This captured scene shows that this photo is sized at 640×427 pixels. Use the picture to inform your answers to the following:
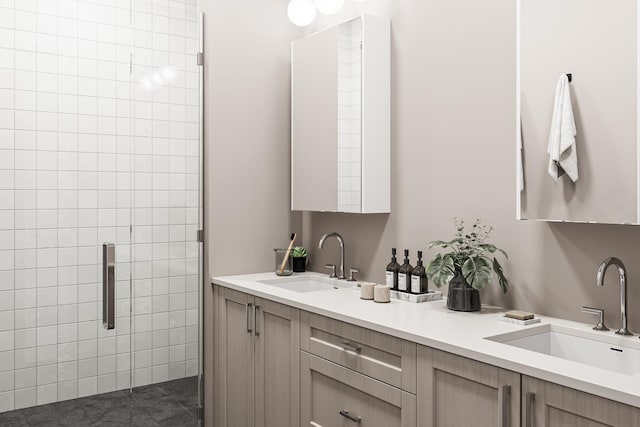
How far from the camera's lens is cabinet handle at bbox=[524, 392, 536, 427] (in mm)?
1496

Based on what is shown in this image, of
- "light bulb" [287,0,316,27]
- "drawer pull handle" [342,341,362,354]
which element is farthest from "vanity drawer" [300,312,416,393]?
"light bulb" [287,0,316,27]

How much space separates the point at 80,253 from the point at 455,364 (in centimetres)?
182

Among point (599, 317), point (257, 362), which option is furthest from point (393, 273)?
point (599, 317)

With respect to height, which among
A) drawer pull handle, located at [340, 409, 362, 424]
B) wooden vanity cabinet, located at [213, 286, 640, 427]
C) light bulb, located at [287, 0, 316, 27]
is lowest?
drawer pull handle, located at [340, 409, 362, 424]

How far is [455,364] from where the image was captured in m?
1.70

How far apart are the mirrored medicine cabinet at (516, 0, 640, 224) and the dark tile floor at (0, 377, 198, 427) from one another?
1.98m

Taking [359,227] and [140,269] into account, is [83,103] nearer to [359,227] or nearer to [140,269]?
[140,269]

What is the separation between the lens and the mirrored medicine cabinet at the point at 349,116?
108 inches

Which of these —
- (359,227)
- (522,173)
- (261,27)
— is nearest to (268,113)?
(261,27)

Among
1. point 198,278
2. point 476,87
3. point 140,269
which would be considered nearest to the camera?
point 476,87

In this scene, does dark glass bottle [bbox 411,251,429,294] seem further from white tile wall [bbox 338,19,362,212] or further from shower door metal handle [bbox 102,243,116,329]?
shower door metal handle [bbox 102,243,116,329]

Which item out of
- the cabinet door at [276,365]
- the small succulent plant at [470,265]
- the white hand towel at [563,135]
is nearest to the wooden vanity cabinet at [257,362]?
the cabinet door at [276,365]

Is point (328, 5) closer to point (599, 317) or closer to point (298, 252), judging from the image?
point (298, 252)

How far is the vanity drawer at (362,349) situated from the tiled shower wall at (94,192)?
0.95 meters
